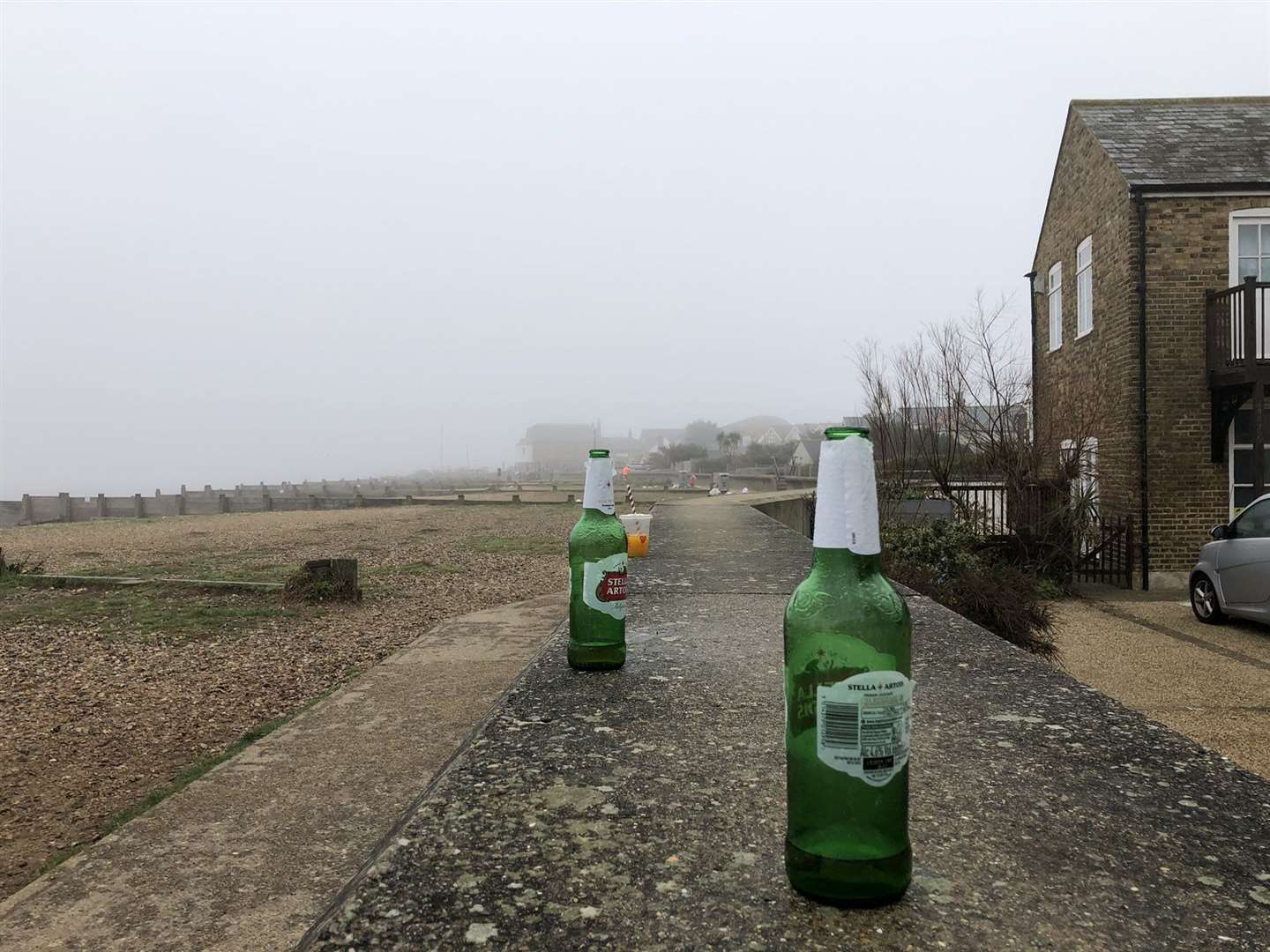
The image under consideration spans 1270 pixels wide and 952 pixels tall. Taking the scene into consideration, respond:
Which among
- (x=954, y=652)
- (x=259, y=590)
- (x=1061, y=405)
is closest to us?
(x=954, y=652)

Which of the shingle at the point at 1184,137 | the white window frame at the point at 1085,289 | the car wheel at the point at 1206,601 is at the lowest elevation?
the car wheel at the point at 1206,601

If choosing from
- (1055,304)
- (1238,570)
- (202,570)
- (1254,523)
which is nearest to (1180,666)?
(1238,570)

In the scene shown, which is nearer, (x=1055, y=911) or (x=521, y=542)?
(x=1055, y=911)

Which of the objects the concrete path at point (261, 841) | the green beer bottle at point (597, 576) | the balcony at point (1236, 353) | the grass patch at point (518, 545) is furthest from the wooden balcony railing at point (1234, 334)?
the green beer bottle at point (597, 576)

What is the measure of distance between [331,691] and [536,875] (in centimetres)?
520

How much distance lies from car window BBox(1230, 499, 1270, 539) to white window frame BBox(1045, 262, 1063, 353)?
26.7 feet

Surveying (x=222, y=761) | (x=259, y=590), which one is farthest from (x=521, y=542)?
(x=222, y=761)

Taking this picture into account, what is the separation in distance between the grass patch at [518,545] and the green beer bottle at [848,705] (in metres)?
15.3

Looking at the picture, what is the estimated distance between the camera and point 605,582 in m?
2.75

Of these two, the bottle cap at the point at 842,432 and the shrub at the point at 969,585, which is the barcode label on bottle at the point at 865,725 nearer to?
the bottle cap at the point at 842,432

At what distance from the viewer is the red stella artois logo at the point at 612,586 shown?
2744 millimetres

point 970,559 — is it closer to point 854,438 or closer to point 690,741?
point 690,741

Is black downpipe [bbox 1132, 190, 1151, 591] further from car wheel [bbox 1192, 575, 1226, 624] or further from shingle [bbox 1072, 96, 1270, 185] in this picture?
car wheel [bbox 1192, 575, 1226, 624]

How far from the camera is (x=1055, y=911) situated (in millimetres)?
1366
